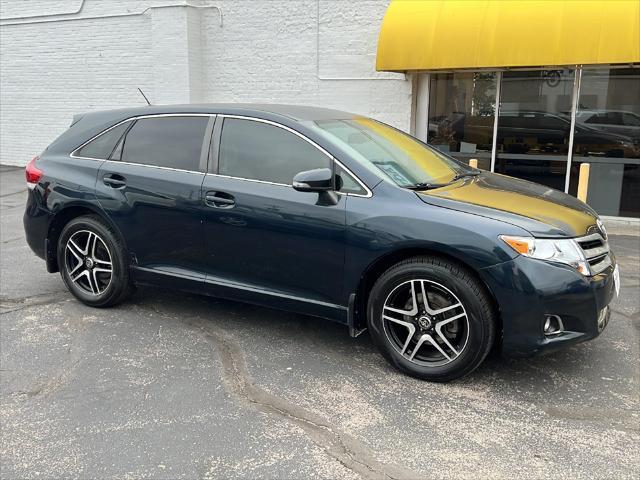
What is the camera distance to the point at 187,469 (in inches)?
108

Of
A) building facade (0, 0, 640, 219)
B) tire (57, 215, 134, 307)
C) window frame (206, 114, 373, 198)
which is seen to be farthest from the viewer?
building facade (0, 0, 640, 219)

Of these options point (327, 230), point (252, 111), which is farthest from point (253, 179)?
point (327, 230)

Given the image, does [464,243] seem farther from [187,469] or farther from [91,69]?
[91,69]

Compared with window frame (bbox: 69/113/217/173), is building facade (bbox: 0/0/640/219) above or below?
above

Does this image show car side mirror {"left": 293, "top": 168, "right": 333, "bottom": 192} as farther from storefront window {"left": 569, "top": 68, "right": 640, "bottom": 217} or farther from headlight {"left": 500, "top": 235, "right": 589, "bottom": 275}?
storefront window {"left": 569, "top": 68, "right": 640, "bottom": 217}

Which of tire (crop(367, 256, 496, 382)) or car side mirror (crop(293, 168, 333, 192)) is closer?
tire (crop(367, 256, 496, 382))

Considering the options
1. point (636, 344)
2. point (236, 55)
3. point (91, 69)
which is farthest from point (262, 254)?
point (91, 69)

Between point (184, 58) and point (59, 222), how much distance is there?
7405 millimetres

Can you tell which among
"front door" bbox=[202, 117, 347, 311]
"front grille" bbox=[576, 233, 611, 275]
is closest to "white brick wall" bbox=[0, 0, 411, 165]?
"front door" bbox=[202, 117, 347, 311]

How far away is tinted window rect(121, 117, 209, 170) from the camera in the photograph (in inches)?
171

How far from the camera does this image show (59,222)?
4.89m

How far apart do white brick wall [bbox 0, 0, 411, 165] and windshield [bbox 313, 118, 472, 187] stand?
5797mm

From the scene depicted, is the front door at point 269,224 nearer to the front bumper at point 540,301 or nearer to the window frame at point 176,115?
the window frame at point 176,115

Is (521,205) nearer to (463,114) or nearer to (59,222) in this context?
(59,222)
